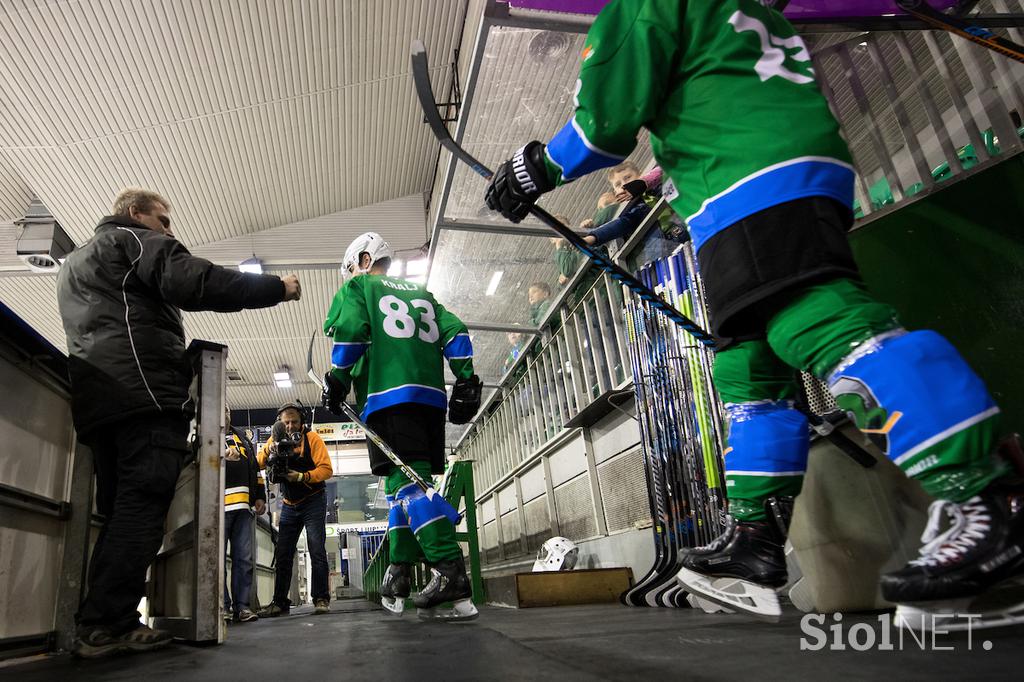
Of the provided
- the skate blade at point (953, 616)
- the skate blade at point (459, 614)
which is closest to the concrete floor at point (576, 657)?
the skate blade at point (953, 616)

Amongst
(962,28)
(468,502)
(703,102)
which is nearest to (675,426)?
(962,28)

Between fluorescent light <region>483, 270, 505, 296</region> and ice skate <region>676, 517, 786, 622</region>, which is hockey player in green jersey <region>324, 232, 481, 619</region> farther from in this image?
fluorescent light <region>483, 270, 505, 296</region>

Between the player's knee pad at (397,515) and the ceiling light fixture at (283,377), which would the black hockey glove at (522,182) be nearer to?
the player's knee pad at (397,515)

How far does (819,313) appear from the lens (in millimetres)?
1121

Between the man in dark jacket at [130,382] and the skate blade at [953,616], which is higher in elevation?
the man in dark jacket at [130,382]

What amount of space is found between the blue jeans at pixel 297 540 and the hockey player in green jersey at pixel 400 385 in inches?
81.9

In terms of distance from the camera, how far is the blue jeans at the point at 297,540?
15.9 feet

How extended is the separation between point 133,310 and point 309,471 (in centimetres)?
297

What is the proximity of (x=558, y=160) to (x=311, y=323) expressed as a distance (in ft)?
31.0

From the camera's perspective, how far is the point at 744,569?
1.30 m

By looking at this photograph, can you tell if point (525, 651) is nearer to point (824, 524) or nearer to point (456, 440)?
point (824, 524)

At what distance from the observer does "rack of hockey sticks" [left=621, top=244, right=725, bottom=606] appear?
8.87 feet

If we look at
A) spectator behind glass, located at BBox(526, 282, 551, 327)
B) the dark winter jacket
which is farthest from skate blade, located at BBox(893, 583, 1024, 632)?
spectator behind glass, located at BBox(526, 282, 551, 327)

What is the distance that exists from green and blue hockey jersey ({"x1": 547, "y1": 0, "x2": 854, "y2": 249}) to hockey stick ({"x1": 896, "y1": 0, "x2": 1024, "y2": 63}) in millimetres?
773
